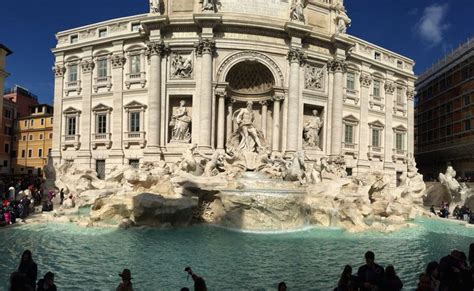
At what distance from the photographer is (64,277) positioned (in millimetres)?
9281

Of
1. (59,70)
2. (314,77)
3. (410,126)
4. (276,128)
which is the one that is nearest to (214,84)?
(276,128)

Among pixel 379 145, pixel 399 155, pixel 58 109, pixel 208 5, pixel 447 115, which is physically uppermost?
pixel 208 5

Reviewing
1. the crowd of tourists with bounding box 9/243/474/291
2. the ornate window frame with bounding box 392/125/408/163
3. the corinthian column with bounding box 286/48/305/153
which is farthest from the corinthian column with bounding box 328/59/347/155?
the crowd of tourists with bounding box 9/243/474/291

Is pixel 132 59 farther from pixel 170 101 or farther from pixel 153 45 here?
pixel 170 101

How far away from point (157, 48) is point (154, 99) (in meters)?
3.68

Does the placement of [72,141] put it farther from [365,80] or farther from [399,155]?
[399,155]

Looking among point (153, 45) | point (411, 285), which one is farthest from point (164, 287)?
point (153, 45)

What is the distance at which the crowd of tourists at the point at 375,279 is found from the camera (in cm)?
594

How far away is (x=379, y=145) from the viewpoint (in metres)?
33.4

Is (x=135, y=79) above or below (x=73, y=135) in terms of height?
above

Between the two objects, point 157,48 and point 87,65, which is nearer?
point 157,48

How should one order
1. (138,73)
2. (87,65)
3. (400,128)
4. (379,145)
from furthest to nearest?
(400,128)
(379,145)
(87,65)
(138,73)

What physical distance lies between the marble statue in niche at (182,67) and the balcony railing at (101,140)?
7.28 meters

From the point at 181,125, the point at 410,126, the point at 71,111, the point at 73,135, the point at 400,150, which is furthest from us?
the point at 410,126
